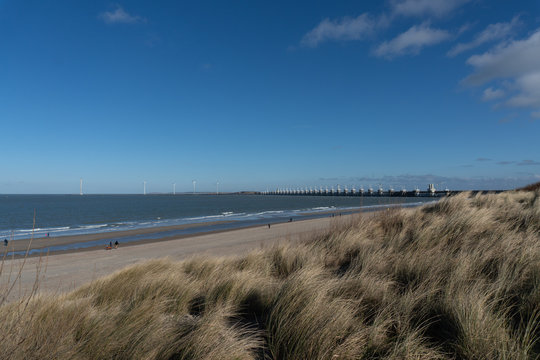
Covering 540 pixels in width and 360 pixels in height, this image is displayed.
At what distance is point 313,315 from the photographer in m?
2.90

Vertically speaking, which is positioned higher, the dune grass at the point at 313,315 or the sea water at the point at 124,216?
the dune grass at the point at 313,315

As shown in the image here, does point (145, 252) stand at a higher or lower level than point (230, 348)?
lower

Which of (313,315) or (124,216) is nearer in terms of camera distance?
(313,315)

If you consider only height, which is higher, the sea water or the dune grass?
the dune grass

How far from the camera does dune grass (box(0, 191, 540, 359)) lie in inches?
99.5

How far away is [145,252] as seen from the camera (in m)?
15.3

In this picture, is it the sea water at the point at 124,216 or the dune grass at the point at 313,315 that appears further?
the sea water at the point at 124,216

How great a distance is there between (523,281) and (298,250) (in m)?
3.44

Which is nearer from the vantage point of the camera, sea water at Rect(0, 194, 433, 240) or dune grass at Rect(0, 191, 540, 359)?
dune grass at Rect(0, 191, 540, 359)

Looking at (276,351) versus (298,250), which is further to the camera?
(298,250)

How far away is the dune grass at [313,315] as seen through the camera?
2.53m

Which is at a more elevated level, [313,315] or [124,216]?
[313,315]

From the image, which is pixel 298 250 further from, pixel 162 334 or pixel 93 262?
pixel 93 262

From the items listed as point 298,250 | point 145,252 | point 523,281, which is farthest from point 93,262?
point 523,281
